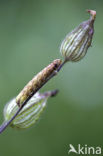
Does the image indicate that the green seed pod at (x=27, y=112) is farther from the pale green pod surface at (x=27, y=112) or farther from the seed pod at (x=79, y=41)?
the seed pod at (x=79, y=41)

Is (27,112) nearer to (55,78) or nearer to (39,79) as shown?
(39,79)

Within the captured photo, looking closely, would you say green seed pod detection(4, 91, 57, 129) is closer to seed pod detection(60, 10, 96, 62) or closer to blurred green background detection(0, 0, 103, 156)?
seed pod detection(60, 10, 96, 62)

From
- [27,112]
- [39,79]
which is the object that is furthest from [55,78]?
[39,79]

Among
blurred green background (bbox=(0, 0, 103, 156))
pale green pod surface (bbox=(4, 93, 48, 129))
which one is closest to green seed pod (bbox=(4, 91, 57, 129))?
pale green pod surface (bbox=(4, 93, 48, 129))

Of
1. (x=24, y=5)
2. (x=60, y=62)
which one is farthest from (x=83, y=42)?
(x=24, y=5)

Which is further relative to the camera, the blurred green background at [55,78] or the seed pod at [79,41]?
the blurred green background at [55,78]

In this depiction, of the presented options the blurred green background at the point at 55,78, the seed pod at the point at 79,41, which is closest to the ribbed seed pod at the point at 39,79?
the seed pod at the point at 79,41
